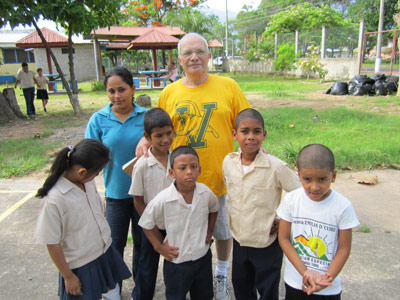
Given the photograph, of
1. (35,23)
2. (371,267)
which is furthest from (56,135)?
(371,267)

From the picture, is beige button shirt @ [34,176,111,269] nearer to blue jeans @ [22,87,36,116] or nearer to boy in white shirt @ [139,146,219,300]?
boy in white shirt @ [139,146,219,300]

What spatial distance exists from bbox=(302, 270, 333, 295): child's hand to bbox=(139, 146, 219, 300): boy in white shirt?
0.62 meters

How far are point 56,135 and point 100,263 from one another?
6.28 meters

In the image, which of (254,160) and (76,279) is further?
(254,160)

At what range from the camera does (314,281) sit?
1.59 m

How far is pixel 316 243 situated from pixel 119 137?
4.68ft

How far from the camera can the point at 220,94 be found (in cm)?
232

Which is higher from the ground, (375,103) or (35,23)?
(35,23)

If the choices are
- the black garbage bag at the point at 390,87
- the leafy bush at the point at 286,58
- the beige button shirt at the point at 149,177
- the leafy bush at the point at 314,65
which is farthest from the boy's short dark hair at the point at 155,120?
the leafy bush at the point at 286,58

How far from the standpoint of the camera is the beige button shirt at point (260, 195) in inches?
75.9

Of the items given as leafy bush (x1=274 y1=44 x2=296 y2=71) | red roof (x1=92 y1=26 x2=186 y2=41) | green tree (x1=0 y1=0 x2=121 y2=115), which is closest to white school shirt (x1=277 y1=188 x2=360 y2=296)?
green tree (x1=0 y1=0 x2=121 y2=115)

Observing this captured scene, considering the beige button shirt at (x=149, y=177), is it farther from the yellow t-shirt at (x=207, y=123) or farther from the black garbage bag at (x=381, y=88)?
the black garbage bag at (x=381, y=88)

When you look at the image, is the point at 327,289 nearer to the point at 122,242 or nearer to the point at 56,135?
the point at 122,242

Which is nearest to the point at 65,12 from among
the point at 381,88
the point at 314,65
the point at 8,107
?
the point at 8,107
